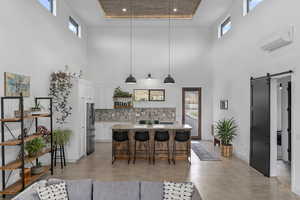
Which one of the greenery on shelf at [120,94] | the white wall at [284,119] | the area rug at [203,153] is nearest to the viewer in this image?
the white wall at [284,119]

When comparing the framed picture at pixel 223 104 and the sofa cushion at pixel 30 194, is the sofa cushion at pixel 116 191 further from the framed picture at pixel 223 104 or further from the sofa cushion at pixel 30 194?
the framed picture at pixel 223 104

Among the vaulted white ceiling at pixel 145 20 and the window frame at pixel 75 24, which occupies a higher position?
the vaulted white ceiling at pixel 145 20

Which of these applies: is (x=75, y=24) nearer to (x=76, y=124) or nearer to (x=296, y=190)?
(x=76, y=124)

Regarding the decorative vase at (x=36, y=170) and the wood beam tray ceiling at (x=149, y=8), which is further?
the wood beam tray ceiling at (x=149, y=8)

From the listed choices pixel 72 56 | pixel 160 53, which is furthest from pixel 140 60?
pixel 72 56

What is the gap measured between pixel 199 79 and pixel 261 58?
426cm

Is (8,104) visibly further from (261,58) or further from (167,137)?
(261,58)

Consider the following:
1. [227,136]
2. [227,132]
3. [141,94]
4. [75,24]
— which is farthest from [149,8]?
[227,136]

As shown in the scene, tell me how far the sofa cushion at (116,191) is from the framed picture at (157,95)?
6.64m

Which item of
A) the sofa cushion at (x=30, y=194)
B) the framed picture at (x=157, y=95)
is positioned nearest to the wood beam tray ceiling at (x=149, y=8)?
the framed picture at (x=157, y=95)

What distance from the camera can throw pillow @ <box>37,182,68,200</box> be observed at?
267 cm

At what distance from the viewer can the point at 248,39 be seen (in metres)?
5.93

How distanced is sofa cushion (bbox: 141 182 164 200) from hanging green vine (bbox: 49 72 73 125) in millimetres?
4040

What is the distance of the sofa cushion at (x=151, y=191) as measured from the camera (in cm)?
280
